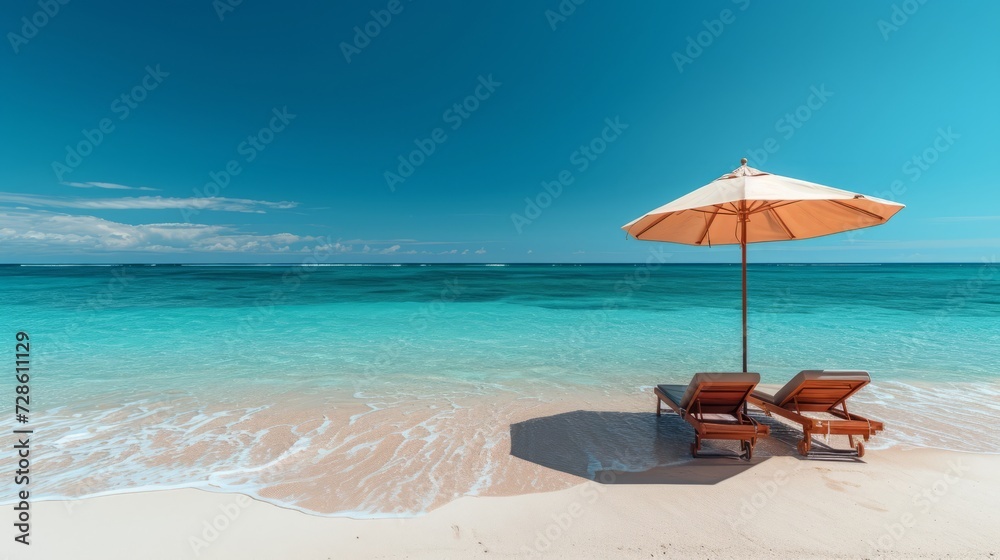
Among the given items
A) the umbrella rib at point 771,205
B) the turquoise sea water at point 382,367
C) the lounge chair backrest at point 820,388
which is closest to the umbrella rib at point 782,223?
the umbrella rib at point 771,205

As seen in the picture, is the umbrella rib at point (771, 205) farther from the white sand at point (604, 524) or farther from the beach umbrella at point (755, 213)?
the white sand at point (604, 524)

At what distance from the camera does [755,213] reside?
554 cm

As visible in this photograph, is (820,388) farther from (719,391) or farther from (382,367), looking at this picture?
(382,367)

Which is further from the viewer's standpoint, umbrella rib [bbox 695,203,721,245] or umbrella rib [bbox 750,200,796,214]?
umbrella rib [bbox 695,203,721,245]

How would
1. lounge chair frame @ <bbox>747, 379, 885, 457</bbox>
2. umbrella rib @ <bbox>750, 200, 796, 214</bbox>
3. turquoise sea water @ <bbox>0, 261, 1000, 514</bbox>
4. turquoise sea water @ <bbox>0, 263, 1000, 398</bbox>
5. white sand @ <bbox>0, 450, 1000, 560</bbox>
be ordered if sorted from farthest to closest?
turquoise sea water @ <bbox>0, 263, 1000, 398</bbox>
umbrella rib @ <bbox>750, 200, 796, 214</bbox>
turquoise sea water @ <bbox>0, 261, 1000, 514</bbox>
lounge chair frame @ <bbox>747, 379, 885, 457</bbox>
white sand @ <bbox>0, 450, 1000, 560</bbox>

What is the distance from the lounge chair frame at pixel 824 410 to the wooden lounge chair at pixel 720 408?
422 mm

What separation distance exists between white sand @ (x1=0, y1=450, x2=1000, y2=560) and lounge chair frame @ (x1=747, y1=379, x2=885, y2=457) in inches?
14.5

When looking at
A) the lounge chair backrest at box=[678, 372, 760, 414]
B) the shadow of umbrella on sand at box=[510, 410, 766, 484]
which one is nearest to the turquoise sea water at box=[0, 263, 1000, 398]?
the shadow of umbrella on sand at box=[510, 410, 766, 484]

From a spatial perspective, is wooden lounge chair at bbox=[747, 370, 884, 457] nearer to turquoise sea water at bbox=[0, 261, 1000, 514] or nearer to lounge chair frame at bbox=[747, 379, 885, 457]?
lounge chair frame at bbox=[747, 379, 885, 457]

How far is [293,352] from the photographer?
9617 mm

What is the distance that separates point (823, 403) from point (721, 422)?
1209 mm

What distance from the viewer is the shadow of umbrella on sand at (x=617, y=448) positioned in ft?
12.8

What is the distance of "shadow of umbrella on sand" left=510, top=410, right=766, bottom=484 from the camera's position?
3.89m

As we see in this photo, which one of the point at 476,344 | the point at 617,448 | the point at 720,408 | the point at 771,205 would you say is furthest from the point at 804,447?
the point at 476,344
